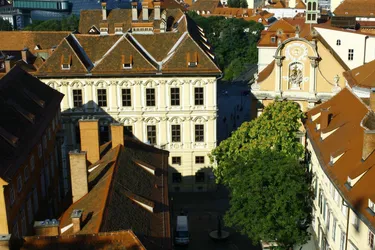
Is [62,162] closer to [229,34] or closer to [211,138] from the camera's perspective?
[211,138]

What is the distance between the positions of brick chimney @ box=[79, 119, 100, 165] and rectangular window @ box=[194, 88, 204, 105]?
1821 centimetres

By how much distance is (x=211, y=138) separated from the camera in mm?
60250

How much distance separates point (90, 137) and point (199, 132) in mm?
19488

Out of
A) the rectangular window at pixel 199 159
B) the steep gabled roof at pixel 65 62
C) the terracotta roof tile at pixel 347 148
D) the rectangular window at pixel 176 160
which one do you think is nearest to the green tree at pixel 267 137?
the terracotta roof tile at pixel 347 148

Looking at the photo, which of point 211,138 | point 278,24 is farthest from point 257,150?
point 278,24

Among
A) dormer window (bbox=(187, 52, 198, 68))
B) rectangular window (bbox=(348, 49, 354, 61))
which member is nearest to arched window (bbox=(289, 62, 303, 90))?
dormer window (bbox=(187, 52, 198, 68))

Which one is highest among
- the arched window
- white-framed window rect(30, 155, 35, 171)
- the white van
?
the arched window

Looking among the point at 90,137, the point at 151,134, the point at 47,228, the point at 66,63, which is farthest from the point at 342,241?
the point at 66,63

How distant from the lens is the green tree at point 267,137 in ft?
159

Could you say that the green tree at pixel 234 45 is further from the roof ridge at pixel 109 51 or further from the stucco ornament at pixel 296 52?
the roof ridge at pixel 109 51

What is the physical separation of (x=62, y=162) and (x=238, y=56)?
87421 millimetres

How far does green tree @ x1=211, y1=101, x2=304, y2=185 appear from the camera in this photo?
4841 centimetres

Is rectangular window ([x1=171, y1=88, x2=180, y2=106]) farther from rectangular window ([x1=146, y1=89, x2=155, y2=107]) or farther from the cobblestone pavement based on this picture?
the cobblestone pavement

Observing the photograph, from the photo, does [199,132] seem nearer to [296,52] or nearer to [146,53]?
[146,53]
